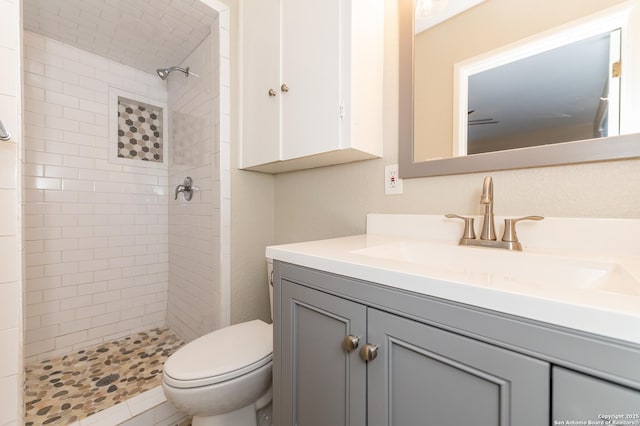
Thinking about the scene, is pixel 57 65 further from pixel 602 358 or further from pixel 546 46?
pixel 602 358

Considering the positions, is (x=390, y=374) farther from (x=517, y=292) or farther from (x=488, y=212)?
(x=488, y=212)

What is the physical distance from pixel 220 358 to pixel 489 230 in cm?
106

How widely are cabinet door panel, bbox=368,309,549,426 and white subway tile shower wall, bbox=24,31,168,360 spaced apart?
217 centimetres

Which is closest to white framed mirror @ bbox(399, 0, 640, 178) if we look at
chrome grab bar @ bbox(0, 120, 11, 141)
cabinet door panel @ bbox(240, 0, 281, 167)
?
cabinet door panel @ bbox(240, 0, 281, 167)

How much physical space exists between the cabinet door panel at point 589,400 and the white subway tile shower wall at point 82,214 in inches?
97.4

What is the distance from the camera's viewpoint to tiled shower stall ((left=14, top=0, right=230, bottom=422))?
58.9 inches

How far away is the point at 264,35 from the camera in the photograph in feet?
4.33

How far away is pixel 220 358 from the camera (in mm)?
1010

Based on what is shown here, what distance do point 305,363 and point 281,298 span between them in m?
0.19

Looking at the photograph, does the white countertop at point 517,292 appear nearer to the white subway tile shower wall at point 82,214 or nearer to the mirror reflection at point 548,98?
the mirror reflection at point 548,98

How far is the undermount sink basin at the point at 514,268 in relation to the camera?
1.53 ft

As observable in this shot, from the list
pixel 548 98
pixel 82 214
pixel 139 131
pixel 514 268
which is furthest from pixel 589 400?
pixel 139 131

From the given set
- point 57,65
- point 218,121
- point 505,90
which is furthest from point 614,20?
point 57,65

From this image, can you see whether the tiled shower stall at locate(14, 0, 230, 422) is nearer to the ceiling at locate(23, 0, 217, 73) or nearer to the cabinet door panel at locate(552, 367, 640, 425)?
the ceiling at locate(23, 0, 217, 73)
